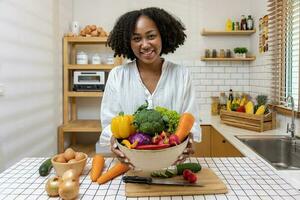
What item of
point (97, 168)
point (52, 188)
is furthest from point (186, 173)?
point (52, 188)

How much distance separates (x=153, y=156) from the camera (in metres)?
0.88

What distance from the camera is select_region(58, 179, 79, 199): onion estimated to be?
90 cm

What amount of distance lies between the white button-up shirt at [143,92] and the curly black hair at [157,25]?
0.09 m

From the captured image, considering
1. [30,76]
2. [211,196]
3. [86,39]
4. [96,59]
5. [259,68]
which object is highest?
[86,39]

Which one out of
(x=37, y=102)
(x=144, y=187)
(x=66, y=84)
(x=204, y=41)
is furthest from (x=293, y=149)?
(x=66, y=84)

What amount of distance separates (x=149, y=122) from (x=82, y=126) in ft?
7.30

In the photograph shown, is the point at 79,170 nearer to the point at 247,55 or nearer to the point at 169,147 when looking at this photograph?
the point at 169,147

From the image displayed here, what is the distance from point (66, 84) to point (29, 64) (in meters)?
0.83

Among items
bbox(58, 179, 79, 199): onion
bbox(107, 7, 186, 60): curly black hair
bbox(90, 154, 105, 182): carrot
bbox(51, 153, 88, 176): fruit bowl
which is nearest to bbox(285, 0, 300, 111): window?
bbox(107, 7, 186, 60): curly black hair

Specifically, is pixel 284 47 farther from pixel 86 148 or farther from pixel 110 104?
pixel 86 148

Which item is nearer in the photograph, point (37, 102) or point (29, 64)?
point (29, 64)

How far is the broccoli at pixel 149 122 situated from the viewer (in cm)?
90

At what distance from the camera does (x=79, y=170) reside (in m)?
1.11

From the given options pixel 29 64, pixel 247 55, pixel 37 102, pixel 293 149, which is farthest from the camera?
pixel 247 55
